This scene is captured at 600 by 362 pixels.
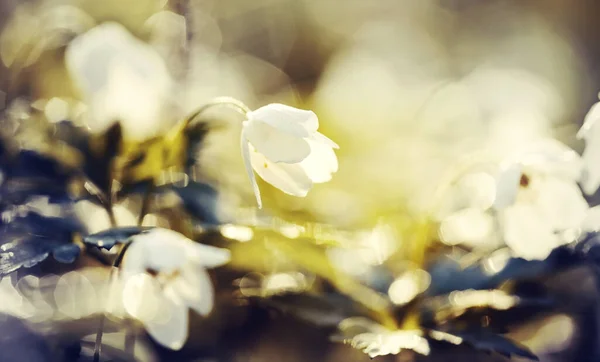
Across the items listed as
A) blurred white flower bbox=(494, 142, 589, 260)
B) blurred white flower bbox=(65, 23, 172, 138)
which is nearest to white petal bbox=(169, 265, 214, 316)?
blurred white flower bbox=(65, 23, 172, 138)

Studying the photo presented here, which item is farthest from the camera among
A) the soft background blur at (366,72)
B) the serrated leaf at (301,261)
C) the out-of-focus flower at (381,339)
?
the soft background blur at (366,72)

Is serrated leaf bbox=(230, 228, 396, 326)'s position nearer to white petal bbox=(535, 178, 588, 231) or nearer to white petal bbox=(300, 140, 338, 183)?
white petal bbox=(300, 140, 338, 183)

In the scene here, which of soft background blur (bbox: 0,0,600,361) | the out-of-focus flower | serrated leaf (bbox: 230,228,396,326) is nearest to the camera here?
the out-of-focus flower

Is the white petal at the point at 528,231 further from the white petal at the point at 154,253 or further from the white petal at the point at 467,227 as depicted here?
the white petal at the point at 154,253

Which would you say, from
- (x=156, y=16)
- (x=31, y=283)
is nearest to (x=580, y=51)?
(x=156, y=16)

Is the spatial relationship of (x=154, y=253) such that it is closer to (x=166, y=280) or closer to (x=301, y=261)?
(x=166, y=280)

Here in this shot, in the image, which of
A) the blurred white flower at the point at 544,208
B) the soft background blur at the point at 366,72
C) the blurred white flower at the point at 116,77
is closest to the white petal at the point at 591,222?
the blurred white flower at the point at 544,208
